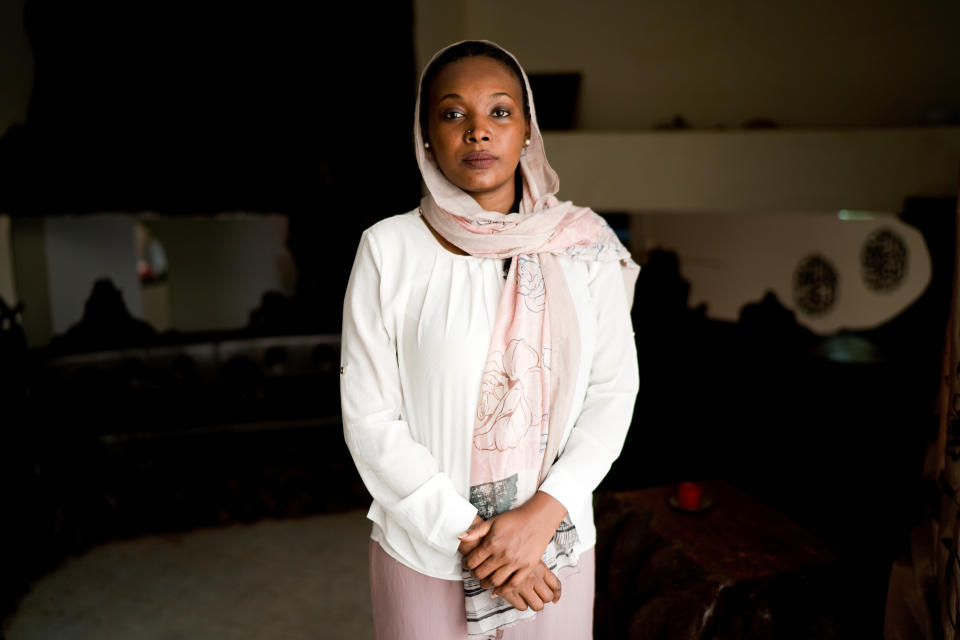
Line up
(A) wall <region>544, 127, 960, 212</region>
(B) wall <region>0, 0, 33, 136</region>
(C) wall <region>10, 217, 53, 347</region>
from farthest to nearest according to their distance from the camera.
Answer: (C) wall <region>10, 217, 53, 347</region> → (B) wall <region>0, 0, 33, 136</region> → (A) wall <region>544, 127, 960, 212</region>

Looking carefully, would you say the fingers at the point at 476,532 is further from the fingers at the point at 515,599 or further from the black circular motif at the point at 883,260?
the black circular motif at the point at 883,260

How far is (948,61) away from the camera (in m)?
3.02

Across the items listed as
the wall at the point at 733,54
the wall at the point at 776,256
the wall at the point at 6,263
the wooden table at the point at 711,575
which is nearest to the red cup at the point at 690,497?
the wooden table at the point at 711,575

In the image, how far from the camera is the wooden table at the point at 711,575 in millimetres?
1721

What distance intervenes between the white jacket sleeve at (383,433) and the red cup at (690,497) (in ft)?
3.78

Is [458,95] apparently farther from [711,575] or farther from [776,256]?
[776,256]

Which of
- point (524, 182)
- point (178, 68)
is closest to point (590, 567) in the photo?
point (524, 182)

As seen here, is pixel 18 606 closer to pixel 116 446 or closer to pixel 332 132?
pixel 116 446

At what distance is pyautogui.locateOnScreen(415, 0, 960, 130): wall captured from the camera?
3104 mm

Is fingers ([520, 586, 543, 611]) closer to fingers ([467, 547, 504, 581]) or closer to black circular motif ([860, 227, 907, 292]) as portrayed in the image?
fingers ([467, 547, 504, 581])

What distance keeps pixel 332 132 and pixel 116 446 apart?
185cm

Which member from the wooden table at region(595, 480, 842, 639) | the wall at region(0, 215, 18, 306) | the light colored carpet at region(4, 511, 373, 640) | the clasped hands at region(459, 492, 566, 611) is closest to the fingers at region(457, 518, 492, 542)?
the clasped hands at region(459, 492, 566, 611)

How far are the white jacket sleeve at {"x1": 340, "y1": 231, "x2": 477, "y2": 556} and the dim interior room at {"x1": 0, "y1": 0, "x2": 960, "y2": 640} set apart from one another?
0.96 m

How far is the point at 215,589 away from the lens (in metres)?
2.66
